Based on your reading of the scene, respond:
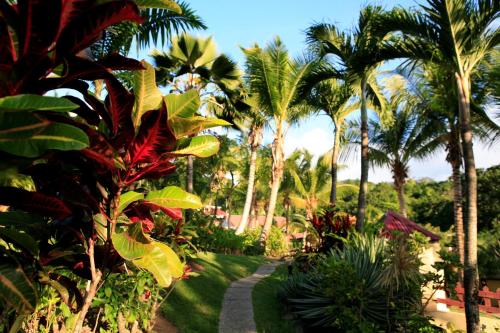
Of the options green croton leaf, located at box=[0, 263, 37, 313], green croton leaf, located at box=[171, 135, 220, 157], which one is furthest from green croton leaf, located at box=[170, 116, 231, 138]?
green croton leaf, located at box=[0, 263, 37, 313]

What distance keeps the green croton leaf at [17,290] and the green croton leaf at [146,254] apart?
1.30 ft

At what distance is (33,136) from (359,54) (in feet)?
29.2

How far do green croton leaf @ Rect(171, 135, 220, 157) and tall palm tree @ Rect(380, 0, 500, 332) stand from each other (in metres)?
5.09

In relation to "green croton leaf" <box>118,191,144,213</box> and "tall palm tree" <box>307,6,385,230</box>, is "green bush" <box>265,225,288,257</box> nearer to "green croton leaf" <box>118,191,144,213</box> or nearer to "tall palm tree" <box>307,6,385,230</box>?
"tall palm tree" <box>307,6,385,230</box>

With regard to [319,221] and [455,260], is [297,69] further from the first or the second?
[455,260]

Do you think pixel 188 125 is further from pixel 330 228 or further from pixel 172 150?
pixel 330 228

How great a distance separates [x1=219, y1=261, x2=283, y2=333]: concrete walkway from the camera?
6031 mm

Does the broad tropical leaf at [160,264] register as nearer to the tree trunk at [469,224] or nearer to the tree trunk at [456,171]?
the tree trunk at [469,224]

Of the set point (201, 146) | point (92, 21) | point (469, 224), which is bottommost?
point (201, 146)

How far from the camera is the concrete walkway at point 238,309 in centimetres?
603

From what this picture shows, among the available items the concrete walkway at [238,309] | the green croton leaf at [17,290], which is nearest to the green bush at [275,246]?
the concrete walkway at [238,309]

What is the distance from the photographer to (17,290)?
167 centimetres

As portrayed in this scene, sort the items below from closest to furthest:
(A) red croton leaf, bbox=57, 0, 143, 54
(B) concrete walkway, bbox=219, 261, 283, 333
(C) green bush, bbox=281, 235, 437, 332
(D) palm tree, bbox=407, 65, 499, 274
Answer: (A) red croton leaf, bbox=57, 0, 143, 54, (C) green bush, bbox=281, 235, 437, 332, (B) concrete walkway, bbox=219, 261, 283, 333, (D) palm tree, bbox=407, 65, 499, 274

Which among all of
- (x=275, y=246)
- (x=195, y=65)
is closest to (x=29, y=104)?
(x=195, y=65)
